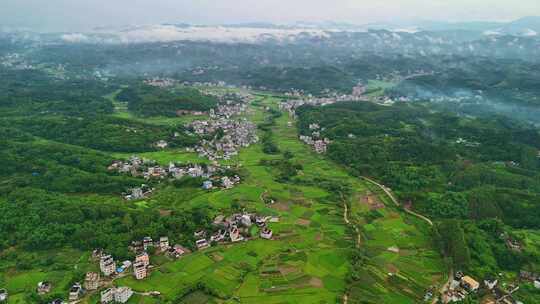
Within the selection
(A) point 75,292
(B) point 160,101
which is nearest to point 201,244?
(A) point 75,292

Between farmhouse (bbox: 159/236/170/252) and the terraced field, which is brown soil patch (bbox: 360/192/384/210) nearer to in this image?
the terraced field

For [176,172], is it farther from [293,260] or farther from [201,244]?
[293,260]

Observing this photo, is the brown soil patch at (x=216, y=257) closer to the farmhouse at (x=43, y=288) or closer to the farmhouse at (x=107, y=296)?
the farmhouse at (x=107, y=296)

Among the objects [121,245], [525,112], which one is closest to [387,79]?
[525,112]

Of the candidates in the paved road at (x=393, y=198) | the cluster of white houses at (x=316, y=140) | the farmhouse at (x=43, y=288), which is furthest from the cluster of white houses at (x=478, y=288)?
the cluster of white houses at (x=316, y=140)

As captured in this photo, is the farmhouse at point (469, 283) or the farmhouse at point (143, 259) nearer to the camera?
the farmhouse at point (469, 283)

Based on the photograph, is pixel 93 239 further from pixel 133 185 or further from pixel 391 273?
pixel 391 273

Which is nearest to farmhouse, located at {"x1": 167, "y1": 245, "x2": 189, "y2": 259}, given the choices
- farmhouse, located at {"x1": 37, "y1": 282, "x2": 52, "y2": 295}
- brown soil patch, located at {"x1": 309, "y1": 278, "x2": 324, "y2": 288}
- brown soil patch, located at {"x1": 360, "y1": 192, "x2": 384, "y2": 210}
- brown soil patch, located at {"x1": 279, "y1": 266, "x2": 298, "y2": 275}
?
brown soil patch, located at {"x1": 279, "y1": 266, "x2": 298, "y2": 275}
